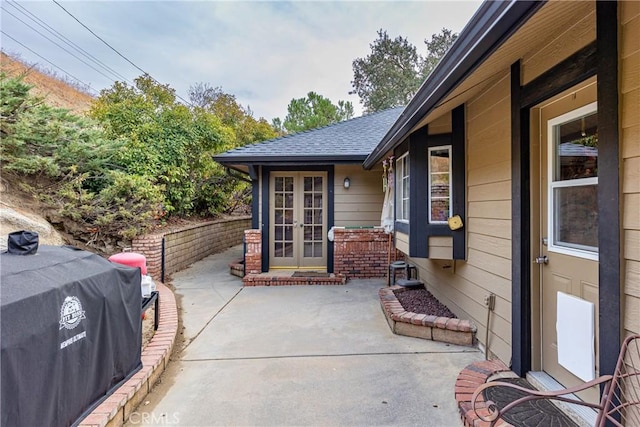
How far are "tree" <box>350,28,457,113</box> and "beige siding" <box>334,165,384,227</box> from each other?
591 inches

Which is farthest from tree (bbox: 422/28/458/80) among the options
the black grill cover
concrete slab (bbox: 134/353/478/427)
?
the black grill cover

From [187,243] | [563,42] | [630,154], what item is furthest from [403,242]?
[187,243]

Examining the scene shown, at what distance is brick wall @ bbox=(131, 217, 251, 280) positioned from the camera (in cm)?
607

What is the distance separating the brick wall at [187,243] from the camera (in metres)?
6.07

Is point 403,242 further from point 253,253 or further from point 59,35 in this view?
point 59,35

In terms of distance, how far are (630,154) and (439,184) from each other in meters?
2.30

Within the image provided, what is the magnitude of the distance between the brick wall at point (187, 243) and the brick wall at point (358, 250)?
3.34m

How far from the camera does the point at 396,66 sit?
20406 millimetres

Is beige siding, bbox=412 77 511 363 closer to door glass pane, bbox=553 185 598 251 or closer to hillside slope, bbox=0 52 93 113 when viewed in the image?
door glass pane, bbox=553 185 598 251

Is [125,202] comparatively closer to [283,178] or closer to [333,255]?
[283,178]

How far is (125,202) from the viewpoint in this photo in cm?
611

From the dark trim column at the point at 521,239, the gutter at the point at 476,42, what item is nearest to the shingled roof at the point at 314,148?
the gutter at the point at 476,42

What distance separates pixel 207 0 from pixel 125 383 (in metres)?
8.09

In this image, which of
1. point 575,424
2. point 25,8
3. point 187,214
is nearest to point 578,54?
point 575,424
